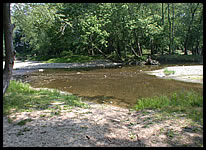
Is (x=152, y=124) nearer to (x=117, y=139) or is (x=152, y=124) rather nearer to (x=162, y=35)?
(x=117, y=139)

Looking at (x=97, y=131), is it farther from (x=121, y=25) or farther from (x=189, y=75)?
(x=121, y=25)

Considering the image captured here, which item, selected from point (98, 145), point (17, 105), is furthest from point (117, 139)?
point (17, 105)

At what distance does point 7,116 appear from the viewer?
5.11m

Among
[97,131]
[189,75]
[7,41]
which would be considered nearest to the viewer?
[97,131]

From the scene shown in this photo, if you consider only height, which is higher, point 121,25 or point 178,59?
point 121,25

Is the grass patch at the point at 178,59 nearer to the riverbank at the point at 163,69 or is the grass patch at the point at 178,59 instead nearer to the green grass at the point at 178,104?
the riverbank at the point at 163,69

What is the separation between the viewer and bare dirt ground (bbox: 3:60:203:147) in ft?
11.8

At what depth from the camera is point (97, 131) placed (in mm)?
4246

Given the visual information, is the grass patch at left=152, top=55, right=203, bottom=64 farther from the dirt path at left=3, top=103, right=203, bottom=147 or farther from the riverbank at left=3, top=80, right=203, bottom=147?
the dirt path at left=3, top=103, right=203, bottom=147

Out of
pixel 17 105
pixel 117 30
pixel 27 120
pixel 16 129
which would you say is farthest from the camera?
pixel 117 30

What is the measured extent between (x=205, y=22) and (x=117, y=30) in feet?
84.7

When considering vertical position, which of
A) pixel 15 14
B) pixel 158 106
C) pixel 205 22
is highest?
pixel 15 14

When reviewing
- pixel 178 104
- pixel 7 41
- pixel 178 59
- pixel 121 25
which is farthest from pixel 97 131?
pixel 121 25

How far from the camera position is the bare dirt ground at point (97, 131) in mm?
3611
